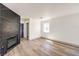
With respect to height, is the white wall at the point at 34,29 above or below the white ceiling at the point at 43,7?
below

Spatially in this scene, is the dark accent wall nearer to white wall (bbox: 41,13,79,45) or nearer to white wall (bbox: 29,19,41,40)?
white wall (bbox: 29,19,41,40)

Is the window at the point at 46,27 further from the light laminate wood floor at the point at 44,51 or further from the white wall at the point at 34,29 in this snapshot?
the light laminate wood floor at the point at 44,51

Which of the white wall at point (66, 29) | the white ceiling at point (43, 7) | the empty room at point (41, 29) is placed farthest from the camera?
the white wall at point (66, 29)

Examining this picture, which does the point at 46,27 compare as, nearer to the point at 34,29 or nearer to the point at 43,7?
the point at 34,29

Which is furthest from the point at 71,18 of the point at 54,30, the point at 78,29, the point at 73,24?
the point at 54,30

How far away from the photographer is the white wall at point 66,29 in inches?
227

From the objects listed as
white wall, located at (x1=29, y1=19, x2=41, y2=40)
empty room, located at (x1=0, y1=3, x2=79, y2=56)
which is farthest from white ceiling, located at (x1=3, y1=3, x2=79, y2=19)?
white wall, located at (x1=29, y1=19, x2=41, y2=40)

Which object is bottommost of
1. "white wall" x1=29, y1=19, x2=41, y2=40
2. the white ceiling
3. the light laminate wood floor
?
the light laminate wood floor

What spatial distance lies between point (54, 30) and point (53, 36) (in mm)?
632

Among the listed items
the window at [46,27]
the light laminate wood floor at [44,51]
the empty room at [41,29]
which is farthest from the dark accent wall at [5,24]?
the window at [46,27]

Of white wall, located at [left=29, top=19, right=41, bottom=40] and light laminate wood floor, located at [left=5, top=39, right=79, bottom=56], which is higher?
white wall, located at [left=29, top=19, right=41, bottom=40]

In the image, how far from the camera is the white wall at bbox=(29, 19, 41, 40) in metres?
8.71

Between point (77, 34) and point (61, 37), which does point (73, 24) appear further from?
point (61, 37)

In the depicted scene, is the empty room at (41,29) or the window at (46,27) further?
the window at (46,27)
